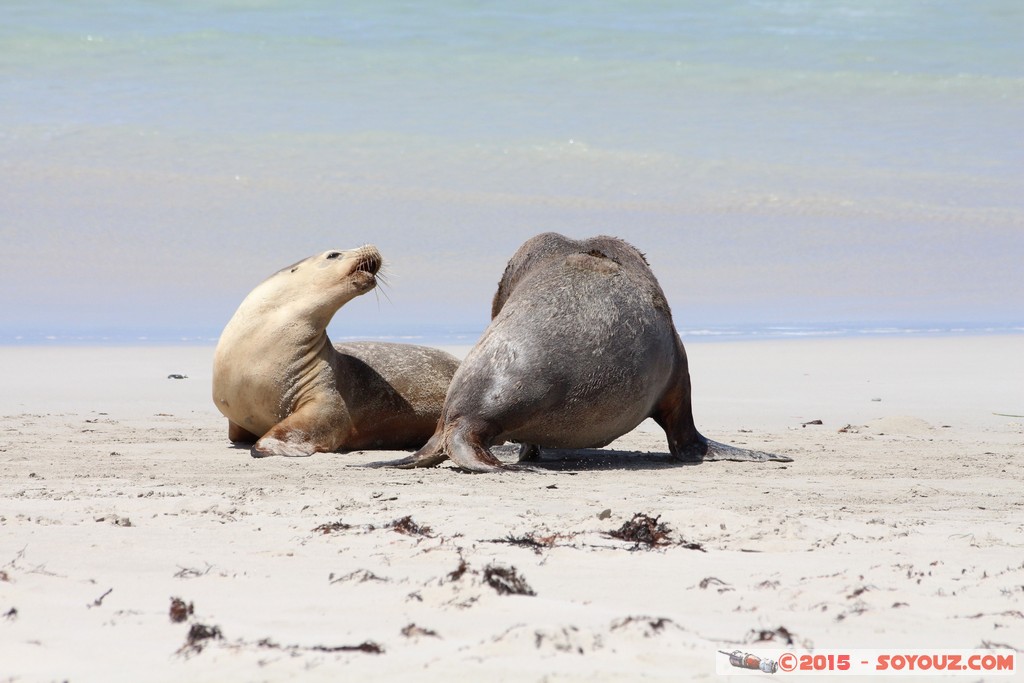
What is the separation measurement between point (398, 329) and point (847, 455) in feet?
30.2

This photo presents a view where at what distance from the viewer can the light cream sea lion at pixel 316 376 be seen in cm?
739

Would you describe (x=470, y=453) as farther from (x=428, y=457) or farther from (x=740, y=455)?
(x=740, y=455)

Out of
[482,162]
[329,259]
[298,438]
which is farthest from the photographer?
[482,162]

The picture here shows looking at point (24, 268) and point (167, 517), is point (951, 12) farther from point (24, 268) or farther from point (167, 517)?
point (167, 517)

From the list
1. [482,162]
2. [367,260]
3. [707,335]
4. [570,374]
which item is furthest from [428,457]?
[482,162]

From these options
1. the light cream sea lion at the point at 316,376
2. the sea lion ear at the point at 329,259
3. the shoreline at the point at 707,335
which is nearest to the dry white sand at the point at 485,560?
the light cream sea lion at the point at 316,376

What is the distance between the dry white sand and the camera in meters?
2.77

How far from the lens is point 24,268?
17656 mm

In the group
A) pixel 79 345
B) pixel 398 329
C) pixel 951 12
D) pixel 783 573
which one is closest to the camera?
pixel 783 573

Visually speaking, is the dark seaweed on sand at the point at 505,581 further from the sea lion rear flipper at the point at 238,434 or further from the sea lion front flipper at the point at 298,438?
the sea lion rear flipper at the point at 238,434

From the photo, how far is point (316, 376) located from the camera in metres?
7.43

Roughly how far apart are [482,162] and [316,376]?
1776cm

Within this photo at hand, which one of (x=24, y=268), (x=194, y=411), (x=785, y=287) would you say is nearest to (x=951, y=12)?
(x=785, y=287)

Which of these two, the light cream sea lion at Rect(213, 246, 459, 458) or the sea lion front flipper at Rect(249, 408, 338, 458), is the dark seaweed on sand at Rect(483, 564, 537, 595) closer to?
the sea lion front flipper at Rect(249, 408, 338, 458)
